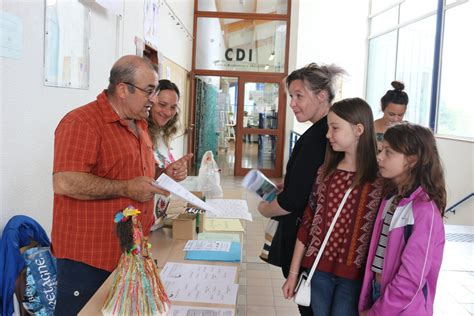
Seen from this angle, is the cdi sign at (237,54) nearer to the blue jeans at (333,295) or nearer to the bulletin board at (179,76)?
the bulletin board at (179,76)

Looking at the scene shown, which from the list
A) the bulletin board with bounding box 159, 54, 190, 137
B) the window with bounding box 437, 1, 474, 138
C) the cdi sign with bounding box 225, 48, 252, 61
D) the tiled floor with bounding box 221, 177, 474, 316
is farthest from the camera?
the cdi sign with bounding box 225, 48, 252, 61

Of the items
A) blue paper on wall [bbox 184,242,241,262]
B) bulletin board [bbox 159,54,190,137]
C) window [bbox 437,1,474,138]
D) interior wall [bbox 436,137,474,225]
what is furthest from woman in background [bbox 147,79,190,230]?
window [bbox 437,1,474,138]

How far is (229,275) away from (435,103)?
6.33 m

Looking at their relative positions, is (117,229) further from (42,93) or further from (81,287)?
(42,93)

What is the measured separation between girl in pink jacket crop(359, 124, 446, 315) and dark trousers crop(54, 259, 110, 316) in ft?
3.14

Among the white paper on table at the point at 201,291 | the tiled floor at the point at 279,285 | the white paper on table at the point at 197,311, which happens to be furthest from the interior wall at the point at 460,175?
the white paper on table at the point at 197,311

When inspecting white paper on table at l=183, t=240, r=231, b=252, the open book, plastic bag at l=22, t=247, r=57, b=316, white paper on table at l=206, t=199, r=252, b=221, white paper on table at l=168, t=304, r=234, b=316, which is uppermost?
the open book

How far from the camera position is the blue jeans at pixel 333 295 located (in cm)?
150

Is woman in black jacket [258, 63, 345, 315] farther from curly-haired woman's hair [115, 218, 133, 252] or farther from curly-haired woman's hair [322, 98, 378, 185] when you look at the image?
curly-haired woman's hair [115, 218, 133, 252]

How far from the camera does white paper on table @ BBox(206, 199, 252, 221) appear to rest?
2.45 metres

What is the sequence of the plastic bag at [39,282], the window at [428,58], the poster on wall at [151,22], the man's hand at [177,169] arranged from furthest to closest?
the window at [428,58]
the poster on wall at [151,22]
the man's hand at [177,169]
the plastic bag at [39,282]

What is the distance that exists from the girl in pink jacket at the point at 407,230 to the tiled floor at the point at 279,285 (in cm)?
173

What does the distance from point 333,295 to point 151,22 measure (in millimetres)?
3624

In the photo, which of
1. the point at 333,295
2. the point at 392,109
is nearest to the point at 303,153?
the point at 333,295
